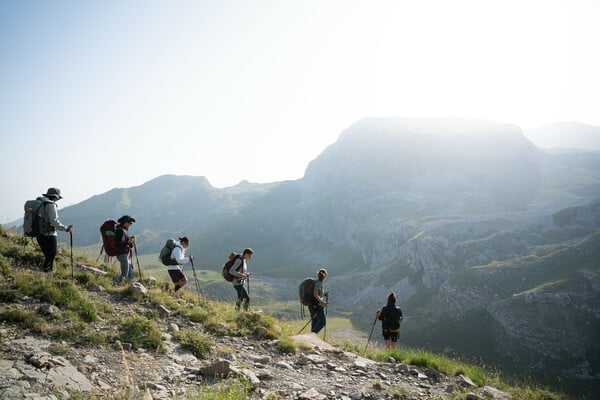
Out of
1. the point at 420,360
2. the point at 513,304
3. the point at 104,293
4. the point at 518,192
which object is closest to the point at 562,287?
the point at 513,304

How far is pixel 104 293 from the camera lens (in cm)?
1070

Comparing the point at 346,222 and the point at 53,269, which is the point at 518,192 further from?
the point at 53,269

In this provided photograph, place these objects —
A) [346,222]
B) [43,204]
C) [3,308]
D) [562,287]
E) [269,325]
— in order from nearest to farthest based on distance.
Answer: [3,308] → [43,204] → [269,325] → [562,287] → [346,222]

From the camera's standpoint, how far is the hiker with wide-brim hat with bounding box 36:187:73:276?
10.3 m

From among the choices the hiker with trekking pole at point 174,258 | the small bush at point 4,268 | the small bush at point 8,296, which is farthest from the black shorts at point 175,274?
the small bush at point 8,296

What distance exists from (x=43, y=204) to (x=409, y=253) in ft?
339

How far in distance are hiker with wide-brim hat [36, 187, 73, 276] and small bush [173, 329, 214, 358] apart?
5213mm

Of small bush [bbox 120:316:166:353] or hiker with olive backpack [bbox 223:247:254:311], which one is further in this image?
hiker with olive backpack [bbox 223:247:254:311]

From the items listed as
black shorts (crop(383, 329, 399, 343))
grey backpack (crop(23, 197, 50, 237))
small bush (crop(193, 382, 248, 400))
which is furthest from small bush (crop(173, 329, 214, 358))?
black shorts (crop(383, 329, 399, 343))

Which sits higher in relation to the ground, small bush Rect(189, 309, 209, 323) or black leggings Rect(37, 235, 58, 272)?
black leggings Rect(37, 235, 58, 272)

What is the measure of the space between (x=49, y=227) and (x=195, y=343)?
21.4 ft

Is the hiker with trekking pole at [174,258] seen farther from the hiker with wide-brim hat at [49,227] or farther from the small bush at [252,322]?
the hiker with wide-brim hat at [49,227]

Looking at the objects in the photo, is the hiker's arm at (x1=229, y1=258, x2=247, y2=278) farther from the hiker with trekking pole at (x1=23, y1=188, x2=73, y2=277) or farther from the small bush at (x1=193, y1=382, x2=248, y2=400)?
the small bush at (x1=193, y1=382, x2=248, y2=400)

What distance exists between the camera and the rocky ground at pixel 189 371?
5223 millimetres
